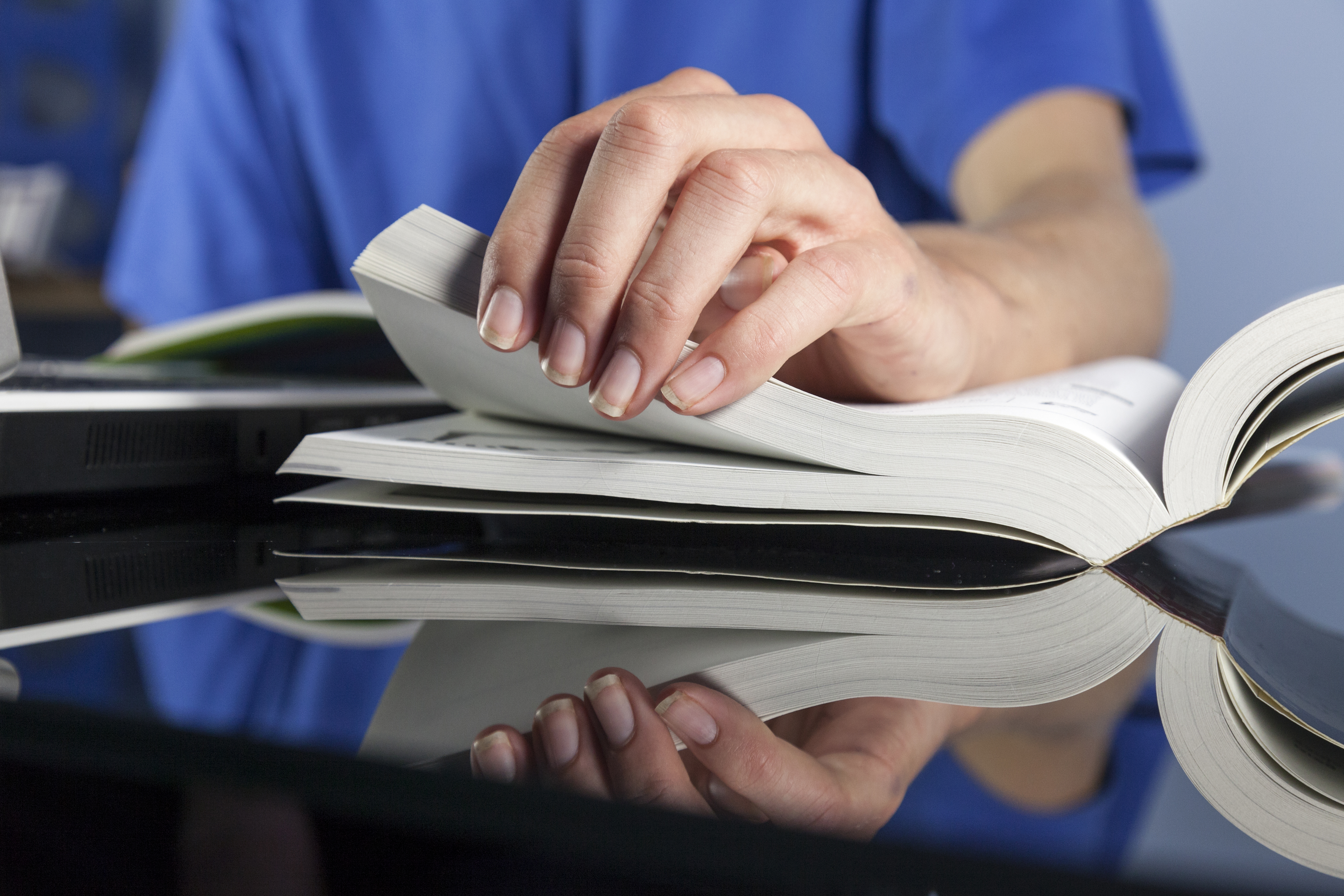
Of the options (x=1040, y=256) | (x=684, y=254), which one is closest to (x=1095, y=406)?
(x=684, y=254)

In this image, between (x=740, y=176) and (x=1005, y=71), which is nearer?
(x=740, y=176)

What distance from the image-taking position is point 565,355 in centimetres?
27

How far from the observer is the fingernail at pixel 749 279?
→ 1.20 ft

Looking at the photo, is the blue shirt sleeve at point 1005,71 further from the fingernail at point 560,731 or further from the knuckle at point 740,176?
the fingernail at point 560,731

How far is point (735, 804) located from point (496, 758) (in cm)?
4

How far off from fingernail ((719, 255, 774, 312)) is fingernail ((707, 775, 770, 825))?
25cm

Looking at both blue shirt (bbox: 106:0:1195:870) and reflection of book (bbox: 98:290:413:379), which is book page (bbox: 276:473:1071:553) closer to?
reflection of book (bbox: 98:290:413:379)

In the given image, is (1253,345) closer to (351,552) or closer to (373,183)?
(351,552)

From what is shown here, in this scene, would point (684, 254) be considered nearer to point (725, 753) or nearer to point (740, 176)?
point (740, 176)

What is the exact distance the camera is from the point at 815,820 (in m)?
0.12

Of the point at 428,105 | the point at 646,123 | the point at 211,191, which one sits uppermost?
the point at 646,123

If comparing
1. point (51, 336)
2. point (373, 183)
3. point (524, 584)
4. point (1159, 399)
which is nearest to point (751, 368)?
point (524, 584)

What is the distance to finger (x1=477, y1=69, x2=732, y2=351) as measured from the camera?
0.91 feet

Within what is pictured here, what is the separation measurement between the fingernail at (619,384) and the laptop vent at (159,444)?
0.70 feet
